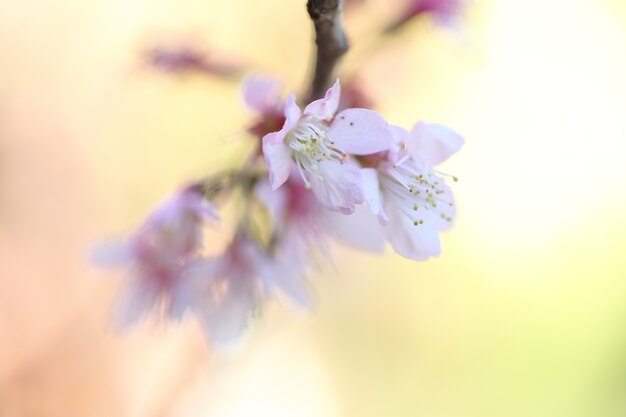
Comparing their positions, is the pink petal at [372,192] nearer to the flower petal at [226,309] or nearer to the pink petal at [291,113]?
the pink petal at [291,113]

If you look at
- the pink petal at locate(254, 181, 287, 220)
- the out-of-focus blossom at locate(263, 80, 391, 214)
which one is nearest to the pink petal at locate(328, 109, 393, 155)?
the out-of-focus blossom at locate(263, 80, 391, 214)

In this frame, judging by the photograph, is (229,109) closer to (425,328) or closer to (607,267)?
(425,328)

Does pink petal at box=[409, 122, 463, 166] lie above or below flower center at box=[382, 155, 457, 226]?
above

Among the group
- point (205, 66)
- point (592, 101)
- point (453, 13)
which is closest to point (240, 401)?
point (205, 66)

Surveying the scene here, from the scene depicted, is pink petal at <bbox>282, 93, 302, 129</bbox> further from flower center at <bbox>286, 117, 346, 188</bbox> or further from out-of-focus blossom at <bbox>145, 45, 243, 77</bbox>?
out-of-focus blossom at <bbox>145, 45, 243, 77</bbox>

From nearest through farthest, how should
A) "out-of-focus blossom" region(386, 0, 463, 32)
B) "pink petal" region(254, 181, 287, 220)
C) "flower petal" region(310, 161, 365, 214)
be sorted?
"flower petal" region(310, 161, 365, 214), "pink petal" region(254, 181, 287, 220), "out-of-focus blossom" region(386, 0, 463, 32)

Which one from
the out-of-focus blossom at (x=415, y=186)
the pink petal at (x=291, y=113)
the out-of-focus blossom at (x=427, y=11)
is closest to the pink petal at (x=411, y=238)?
the out-of-focus blossom at (x=415, y=186)

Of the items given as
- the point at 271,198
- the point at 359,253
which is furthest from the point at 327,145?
the point at 359,253

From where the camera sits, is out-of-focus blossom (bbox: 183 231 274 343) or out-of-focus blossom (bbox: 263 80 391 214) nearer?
out-of-focus blossom (bbox: 263 80 391 214)
